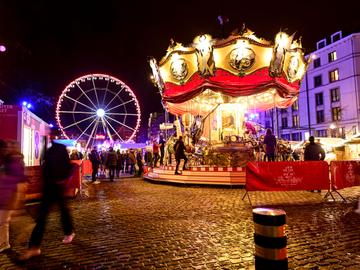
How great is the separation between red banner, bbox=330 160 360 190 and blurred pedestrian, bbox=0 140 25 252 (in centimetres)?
780

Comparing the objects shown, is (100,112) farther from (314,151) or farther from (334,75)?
(334,75)

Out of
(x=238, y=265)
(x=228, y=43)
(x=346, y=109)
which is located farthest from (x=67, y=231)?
(x=346, y=109)

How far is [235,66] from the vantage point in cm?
1503

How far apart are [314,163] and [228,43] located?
7581 millimetres

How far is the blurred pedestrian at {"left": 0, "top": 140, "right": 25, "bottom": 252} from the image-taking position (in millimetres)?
4648

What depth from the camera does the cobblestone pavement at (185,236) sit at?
14.0 ft

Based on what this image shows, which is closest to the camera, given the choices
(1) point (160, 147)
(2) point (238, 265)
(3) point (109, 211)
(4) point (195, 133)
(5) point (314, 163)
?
(2) point (238, 265)

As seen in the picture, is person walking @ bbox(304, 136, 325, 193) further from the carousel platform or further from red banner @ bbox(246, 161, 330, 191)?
the carousel platform

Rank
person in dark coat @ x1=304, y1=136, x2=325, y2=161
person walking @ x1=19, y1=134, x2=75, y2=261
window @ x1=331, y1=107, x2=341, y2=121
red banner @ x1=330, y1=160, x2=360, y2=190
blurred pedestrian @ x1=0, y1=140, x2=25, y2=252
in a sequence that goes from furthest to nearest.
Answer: window @ x1=331, y1=107, x2=341, y2=121
person in dark coat @ x1=304, y1=136, x2=325, y2=161
red banner @ x1=330, y1=160, x2=360, y2=190
person walking @ x1=19, y1=134, x2=75, y2=261
blurred pedestrian @ x1=0, y1=140, x2=25, y2=252

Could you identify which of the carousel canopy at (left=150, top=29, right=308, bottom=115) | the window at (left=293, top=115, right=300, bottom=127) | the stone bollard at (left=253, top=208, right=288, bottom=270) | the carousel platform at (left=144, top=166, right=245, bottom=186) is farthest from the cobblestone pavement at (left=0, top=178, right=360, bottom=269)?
the window at (left=293, top=115, right=300, bottom=127)

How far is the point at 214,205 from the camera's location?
27.8 ft

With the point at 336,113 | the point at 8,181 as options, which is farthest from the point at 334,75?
the point at 8,181

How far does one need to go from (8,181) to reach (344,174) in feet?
28.5

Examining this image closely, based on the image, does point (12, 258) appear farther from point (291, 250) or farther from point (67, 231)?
point (291, 250)
